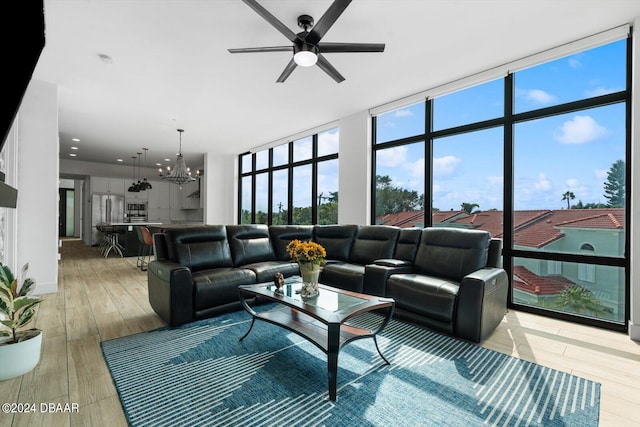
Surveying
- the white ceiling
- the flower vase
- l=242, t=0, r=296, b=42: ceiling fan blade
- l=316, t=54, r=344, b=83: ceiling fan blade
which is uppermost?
the white ceiling

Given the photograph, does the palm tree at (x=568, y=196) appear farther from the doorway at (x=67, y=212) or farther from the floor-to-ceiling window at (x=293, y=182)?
the doorway at (x=67, y=212)

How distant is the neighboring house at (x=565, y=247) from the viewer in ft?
9.50

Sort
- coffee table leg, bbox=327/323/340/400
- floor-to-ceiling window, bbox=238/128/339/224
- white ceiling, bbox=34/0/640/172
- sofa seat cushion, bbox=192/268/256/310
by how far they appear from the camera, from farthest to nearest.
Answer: floor-to-ceiling window, bbox=238/128/339/224 < sofa seat cushion, bbox=192/268/256/310 < white ceiling, bbox=34/0/640/172 < coffee table leg, bbox=327/323/340/400

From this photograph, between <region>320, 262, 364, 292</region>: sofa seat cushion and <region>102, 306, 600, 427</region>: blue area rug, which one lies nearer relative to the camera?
<region>102, 306, 600, 427</region>: blue area rug

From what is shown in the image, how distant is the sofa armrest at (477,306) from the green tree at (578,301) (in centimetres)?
115

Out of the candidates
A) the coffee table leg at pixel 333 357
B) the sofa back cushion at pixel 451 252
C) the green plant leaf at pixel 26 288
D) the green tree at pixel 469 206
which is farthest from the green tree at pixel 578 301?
the green plant leaf at pixel 26 288

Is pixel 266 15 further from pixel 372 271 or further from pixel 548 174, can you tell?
pixel 548 174

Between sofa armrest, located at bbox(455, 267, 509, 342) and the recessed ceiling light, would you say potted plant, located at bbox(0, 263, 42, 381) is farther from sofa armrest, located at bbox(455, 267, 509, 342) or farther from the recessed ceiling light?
sofa armrest, located at bbox(455, 267, 509, 342)

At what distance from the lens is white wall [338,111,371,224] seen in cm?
494

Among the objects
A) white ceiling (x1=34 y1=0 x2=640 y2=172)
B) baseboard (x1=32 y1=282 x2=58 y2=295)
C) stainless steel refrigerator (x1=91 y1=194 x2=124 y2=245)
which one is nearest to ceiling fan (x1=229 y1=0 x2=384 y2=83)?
white ceiling (x1=34 y1=0 x2=640 y2=172)

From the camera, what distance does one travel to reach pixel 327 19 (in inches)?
83.7

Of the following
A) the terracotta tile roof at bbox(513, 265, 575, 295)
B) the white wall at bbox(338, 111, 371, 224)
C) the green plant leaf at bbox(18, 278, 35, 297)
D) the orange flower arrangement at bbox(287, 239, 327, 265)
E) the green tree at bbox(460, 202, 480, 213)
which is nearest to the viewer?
the green plant leaf at bbox(18, 278, 35, 297)

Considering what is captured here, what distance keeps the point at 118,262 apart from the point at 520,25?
25.9ft

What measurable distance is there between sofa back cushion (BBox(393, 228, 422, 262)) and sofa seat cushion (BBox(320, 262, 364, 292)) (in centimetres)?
53
